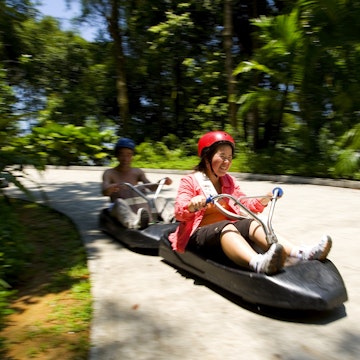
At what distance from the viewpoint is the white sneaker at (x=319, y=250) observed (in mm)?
2674

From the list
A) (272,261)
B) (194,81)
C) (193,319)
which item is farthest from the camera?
(194,81)

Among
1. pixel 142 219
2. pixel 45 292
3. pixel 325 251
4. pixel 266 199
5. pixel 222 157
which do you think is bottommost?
pixel 45 292

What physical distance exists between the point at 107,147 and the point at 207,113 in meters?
3.27

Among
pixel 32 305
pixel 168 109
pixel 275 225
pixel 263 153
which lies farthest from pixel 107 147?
pixel 32 305

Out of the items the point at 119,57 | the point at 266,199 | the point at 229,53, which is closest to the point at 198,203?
the point at 266,199

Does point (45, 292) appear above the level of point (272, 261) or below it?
below

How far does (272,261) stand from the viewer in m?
2.50

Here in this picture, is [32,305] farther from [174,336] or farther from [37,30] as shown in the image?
[37,30]

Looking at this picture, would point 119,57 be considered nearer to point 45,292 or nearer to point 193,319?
point 45,292

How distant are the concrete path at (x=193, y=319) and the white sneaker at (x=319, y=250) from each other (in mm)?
350

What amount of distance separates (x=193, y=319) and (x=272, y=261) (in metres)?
0.60

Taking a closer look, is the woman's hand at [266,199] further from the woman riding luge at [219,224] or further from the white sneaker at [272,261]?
the white sneaker at [272,261]

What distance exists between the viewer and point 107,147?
1326 centimetres

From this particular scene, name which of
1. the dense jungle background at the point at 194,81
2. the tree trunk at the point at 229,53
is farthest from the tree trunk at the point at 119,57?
the tree trunk at the point at 229,53
